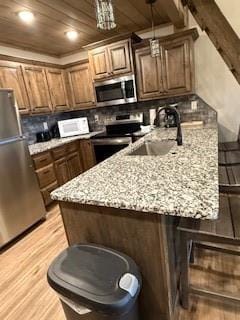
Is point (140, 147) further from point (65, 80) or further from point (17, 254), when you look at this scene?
point (65, 80)

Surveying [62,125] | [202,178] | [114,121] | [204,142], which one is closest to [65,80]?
[62,125]

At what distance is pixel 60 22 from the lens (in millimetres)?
2721

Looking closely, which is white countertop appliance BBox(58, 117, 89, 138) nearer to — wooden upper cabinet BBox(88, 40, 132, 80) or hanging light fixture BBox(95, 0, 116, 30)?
wooden upper cabinet BBox(88, 40, 132, 80)

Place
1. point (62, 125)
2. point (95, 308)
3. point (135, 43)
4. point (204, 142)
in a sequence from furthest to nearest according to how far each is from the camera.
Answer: point (62, 125) → point (135, 43) → point (204, 142) → point (95, 308)

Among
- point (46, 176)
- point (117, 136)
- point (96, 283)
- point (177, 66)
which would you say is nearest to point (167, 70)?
point (177, 66)

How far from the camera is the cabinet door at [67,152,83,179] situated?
3675 mm

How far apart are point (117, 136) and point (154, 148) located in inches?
49.4

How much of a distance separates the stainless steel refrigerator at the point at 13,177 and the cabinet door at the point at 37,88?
3.04 ft

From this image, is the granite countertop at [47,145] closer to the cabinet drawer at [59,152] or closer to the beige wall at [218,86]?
the cabinet drawer at [59,152]

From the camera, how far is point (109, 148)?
353 cm

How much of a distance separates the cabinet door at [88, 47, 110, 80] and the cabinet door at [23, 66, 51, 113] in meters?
0.83

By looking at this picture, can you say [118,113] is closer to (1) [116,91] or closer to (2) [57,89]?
(1) [116,91]

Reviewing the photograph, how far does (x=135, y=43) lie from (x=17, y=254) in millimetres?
3136

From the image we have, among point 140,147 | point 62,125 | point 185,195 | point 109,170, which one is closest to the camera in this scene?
point 185,195
